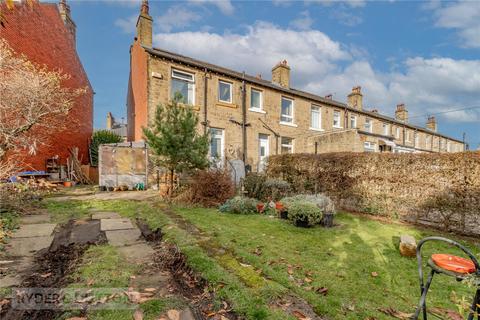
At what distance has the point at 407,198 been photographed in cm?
779

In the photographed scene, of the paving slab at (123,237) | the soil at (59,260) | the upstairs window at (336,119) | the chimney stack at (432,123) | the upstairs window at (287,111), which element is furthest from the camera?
the chimney stack at (432,123)

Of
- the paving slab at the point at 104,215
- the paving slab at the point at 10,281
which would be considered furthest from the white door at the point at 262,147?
the paving slab at the point at 10,281

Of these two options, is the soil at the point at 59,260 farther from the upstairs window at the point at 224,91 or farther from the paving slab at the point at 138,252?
the upstairs window at the point at 224,91

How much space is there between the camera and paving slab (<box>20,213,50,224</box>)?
20.2ft

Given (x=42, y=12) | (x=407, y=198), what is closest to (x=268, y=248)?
(x=407, y=198)

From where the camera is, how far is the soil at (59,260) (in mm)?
2609

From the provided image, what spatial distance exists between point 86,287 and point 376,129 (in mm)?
26094

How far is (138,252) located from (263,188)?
260 inches

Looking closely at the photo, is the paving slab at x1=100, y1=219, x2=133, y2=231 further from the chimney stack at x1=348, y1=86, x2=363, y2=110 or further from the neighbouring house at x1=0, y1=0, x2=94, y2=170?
the chimney stack at x1=348, y1=86, x2=363, y2=110

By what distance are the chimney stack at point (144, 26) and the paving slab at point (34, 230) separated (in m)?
10.5

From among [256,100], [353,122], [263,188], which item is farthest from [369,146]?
[263,188]

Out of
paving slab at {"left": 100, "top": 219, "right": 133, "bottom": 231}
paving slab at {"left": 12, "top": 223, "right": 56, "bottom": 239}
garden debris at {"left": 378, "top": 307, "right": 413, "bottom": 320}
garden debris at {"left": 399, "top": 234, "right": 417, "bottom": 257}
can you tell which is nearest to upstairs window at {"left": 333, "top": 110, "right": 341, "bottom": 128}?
garden debris at {"left": 399, "top": 234, "right": 417, "bottom": 257}

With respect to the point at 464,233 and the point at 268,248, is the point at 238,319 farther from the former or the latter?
the point at 464,233

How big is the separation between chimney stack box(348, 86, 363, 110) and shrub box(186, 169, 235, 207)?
62.8 feet
